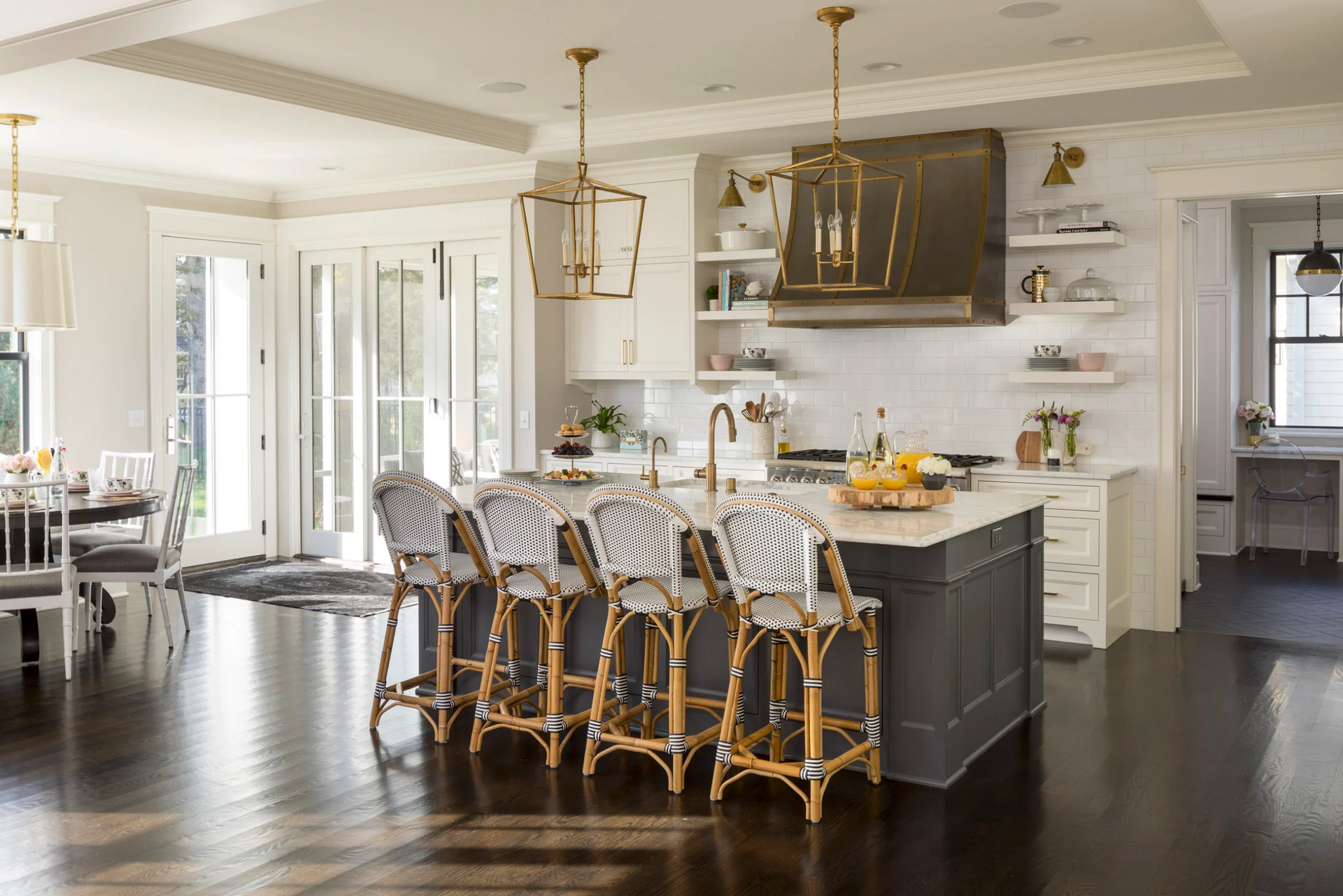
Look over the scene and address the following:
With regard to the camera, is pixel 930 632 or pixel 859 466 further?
pixel 859 466

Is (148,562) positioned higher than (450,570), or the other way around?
(450,570)

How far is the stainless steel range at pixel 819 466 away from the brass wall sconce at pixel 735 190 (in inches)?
60.8

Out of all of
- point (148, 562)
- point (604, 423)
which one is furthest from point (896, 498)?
point (148, 562)

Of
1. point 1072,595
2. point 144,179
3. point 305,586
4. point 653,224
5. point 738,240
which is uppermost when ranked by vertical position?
point 144,179

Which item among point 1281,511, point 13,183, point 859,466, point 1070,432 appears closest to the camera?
point 859,466

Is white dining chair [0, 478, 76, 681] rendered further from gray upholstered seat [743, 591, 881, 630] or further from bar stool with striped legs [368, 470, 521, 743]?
gray upholstered seat [743, 591, 881, 630]

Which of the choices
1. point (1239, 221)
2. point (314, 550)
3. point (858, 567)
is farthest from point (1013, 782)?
point (1239, 221)

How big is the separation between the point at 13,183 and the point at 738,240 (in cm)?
420

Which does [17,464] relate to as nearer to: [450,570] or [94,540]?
[94,540]

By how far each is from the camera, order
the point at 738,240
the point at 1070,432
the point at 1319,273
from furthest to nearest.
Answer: the point at 1319,273 → the point at 738,240 → the point at 1070,432

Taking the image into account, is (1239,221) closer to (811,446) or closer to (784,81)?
(811,446)

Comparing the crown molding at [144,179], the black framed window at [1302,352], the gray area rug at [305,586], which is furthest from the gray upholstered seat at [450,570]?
the black framed window at [1302,352]

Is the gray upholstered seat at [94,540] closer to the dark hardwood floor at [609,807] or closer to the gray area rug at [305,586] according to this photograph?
the gray area rug at [305,586]

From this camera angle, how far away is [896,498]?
14.2 feet
